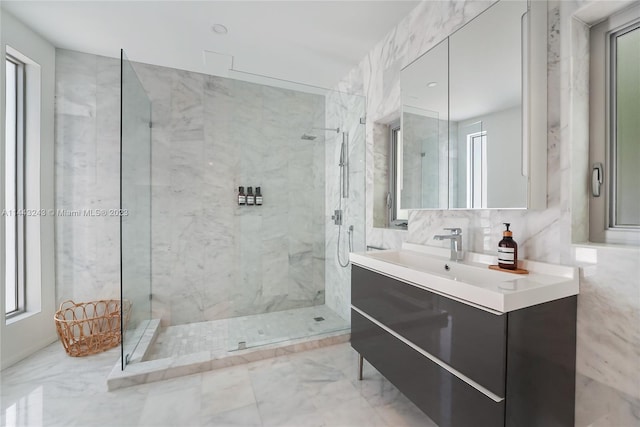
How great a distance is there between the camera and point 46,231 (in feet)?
7.55

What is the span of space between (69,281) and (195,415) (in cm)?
183

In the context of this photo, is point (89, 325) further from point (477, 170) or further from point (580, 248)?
point (580, 248)

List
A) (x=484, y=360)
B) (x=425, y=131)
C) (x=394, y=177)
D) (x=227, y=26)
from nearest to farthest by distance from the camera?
(x=484, y=360) < (x=425, y=131) < (x=227, y=26) < (x=394, y=177)

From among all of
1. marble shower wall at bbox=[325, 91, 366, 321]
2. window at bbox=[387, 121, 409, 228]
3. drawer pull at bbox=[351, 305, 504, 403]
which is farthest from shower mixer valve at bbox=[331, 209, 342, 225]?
drawer pull at bbox=[351, 305, 504, 403]

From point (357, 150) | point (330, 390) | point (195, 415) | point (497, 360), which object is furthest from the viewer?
point (357, 150)

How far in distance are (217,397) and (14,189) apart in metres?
2.22

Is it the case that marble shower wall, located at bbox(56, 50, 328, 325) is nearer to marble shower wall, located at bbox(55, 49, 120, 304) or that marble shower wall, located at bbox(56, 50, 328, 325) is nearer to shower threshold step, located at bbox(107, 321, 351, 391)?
marble shower wall, located at bbox(55, 49, 120, 304)

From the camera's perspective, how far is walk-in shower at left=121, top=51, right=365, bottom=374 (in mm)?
2336

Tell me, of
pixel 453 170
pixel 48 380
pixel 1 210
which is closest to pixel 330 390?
pixel 453 170


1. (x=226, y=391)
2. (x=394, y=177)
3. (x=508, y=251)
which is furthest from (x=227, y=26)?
(x=226, y=391)

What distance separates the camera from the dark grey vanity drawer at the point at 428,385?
1029mm

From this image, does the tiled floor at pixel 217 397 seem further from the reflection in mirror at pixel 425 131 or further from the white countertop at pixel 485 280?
the reflection in mirror at pixel 425 131

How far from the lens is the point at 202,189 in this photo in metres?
2.78

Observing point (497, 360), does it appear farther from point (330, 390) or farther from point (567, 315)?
point (330, 390)
